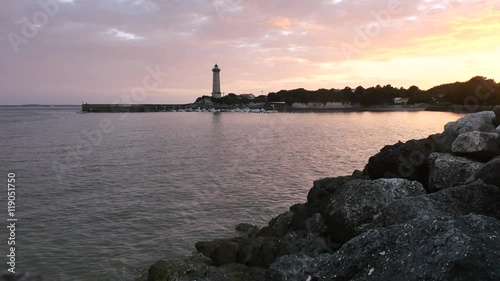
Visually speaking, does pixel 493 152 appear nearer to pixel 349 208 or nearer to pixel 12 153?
pixel 349 208

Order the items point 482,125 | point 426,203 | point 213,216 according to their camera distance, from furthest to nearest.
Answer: point 213,216 → point 482,125 → point 426,203

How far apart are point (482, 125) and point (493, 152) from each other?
3783 millimetres

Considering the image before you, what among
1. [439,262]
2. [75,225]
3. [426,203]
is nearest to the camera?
[439,262]

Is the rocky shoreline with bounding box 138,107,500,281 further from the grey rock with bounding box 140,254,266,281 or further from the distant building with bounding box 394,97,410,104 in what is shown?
the distant building with bounding box 394,97,410,104

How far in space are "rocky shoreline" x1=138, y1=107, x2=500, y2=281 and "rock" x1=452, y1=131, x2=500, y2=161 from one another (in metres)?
0.02

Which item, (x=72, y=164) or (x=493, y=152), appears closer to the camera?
(x=493, y=152)

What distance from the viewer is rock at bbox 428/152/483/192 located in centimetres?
1023

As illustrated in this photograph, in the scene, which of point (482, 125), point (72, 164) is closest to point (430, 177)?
point (482, 125)

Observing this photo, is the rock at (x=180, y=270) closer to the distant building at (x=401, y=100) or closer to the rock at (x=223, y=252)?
the rock at (x=223, y=252)

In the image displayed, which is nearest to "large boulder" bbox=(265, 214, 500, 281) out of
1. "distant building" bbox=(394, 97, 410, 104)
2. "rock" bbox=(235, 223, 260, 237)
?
"rock" bbox=(235, 223, 260, 237)

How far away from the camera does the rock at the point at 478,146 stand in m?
10.9

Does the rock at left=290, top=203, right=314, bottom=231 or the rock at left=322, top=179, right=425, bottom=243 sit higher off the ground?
the rock at left=322, top=179, right=425, bottom=243

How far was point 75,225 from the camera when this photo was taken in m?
16.5

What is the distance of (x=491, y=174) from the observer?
8047mm
